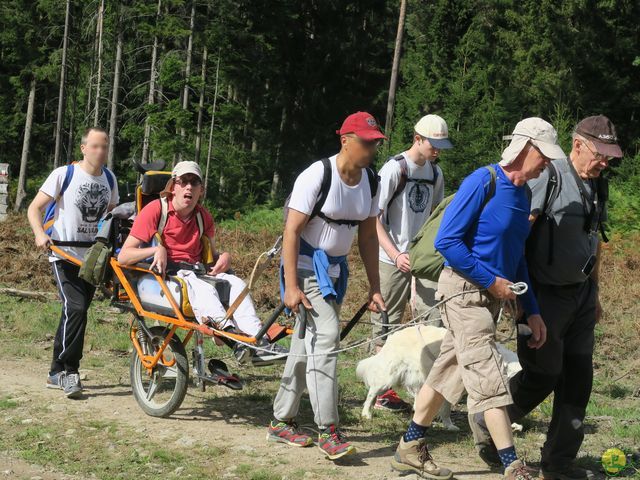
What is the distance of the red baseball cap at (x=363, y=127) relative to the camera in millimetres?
5418

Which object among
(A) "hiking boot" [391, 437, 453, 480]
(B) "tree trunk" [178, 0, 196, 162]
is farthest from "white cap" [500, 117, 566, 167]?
(B) "tree trunk" [178, 0, 196, 162]

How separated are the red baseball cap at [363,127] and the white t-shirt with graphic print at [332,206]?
0.26 m

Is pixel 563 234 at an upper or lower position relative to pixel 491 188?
lower

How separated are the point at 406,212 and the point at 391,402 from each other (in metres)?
1.64

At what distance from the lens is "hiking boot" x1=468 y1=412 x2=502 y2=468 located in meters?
5.54

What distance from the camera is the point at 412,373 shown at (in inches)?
269

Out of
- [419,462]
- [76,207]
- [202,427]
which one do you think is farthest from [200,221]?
[419,462]

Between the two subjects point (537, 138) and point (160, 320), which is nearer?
point (537, 138)

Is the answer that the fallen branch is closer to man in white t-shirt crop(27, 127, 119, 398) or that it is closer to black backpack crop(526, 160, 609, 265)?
man in white t-shirt crop(27, 127, 119, 398)

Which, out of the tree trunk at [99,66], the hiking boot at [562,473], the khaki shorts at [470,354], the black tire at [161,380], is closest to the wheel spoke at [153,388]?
the black tire at [161,380]

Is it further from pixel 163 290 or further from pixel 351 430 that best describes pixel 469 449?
pixel 163 290

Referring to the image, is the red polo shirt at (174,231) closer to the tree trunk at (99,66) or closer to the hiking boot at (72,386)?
the hiking boot at (72,386)

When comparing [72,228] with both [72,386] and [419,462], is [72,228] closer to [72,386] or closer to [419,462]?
[72,386]

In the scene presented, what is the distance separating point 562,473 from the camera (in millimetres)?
5281
